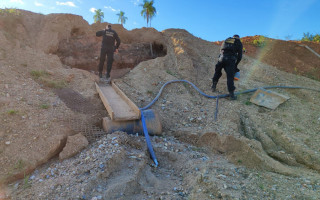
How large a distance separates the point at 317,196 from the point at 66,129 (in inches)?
152

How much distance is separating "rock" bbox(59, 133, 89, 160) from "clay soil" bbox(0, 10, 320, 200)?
0.30 feet

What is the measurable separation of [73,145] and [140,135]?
1.21 metres

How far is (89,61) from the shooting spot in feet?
26.1

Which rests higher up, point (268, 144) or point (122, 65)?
point (122, 65)

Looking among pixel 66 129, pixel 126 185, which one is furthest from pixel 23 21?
pixel 126 185

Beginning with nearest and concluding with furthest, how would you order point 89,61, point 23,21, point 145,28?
point 23,21 < point 89,61 < point 145,28

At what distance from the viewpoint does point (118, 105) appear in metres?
4.81

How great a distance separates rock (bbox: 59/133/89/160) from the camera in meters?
3.39

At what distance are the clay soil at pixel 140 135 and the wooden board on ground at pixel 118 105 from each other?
0.90 ft

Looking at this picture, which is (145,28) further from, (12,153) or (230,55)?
(12,153)

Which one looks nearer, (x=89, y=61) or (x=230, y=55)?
(x=230, y=55)

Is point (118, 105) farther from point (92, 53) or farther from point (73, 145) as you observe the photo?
point (92, 53)

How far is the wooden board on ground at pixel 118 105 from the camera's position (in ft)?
13.5

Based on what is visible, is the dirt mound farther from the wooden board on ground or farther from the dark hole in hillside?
the wooden board on ground
